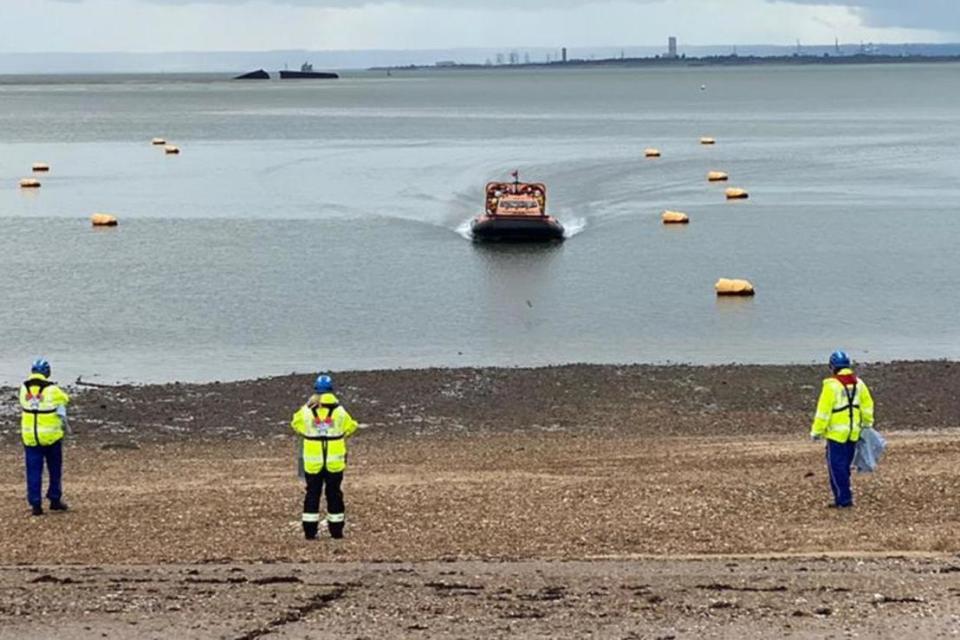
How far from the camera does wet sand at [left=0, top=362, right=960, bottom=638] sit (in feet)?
43.3

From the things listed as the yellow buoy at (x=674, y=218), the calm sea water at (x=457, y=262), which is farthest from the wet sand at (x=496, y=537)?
the yellow buoy at (x=674, y=218)

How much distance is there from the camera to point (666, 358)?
37.8m

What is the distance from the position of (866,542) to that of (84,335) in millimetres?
29506

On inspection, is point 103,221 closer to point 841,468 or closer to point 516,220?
point 516,220

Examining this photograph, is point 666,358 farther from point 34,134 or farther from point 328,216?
point 34,134

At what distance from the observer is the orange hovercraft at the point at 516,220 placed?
61375 mm

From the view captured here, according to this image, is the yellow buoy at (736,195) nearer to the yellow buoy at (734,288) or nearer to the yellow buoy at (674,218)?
the yellow buoy at (674,218)

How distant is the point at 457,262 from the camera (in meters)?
57.9

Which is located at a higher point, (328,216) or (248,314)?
(328,216)

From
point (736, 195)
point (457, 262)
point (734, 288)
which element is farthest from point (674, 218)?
point (734, 288)

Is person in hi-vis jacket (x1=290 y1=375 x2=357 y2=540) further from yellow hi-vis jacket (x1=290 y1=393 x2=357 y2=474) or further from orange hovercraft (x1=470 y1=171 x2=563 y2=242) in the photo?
orange hovercraft (x1=470 y1=171 x2=563 y2=242)

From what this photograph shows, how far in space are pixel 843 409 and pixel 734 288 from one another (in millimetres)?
31522

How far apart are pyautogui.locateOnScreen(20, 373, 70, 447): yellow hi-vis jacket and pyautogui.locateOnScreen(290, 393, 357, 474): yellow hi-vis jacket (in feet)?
11.3

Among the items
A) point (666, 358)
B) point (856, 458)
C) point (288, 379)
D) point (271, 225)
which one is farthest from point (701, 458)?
point (271, 225)
